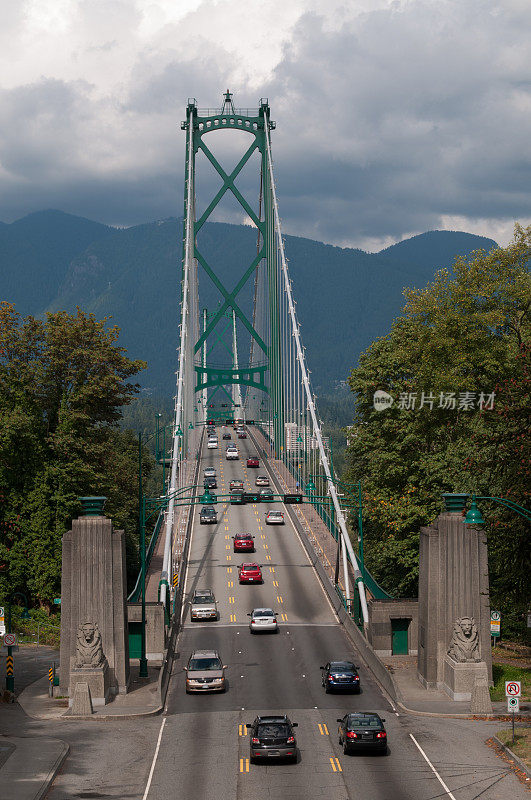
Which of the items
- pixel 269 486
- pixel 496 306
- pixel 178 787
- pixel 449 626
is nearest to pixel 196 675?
pixel 449 626

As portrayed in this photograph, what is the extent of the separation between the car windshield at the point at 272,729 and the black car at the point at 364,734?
198cm

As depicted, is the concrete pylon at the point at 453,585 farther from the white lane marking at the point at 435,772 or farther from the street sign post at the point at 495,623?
the white lane marking at the point at 435,772

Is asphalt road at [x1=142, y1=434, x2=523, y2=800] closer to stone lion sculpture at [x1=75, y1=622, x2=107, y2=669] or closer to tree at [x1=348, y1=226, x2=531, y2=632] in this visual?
stone lion sculpture at [x1=75, y1=622, x2=107, y2=669]

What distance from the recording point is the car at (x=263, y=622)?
184 ft

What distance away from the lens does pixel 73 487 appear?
6444cm

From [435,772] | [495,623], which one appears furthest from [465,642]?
[435,772]

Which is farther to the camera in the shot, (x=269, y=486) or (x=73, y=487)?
(x=269, y=486)

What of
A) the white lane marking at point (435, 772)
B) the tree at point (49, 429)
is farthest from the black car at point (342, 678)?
the tree at point (49, 429)

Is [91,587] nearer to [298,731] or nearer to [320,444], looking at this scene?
[298,731]

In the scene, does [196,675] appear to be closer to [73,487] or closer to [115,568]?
[115,568]

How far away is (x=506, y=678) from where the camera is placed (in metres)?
47.0

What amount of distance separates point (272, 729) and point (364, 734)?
286 cm

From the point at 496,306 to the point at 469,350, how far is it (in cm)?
304

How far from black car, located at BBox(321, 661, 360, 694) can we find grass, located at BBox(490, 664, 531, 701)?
5444mm
